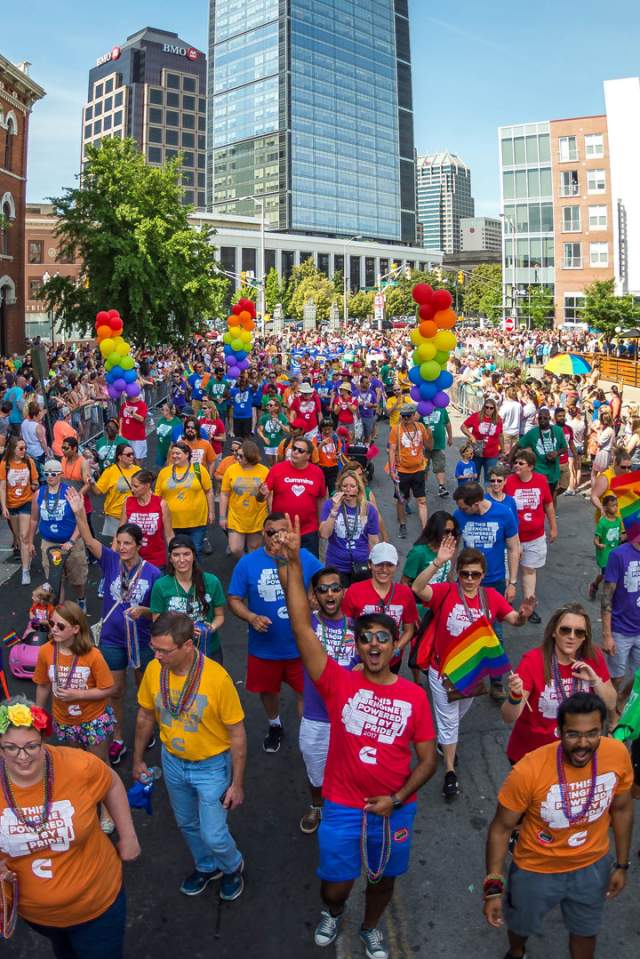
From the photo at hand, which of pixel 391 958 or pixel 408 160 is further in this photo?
pixel 408 160

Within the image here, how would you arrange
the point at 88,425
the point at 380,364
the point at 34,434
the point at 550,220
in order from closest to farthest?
the point at 34,434 → the point at 88,425 → the point at 380,364 → the point at 550,220

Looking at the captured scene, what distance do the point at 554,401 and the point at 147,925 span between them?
14421 millimetres

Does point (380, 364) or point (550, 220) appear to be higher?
point (550, 220)

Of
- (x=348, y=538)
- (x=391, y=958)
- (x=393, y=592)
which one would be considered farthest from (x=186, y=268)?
(x=391, y=958)

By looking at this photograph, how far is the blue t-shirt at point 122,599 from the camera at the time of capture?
18.4 feet

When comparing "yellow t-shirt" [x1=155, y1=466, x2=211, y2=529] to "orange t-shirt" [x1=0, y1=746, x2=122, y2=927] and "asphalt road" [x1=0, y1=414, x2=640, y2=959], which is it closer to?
"asphalt road" [x1=0, y1=414, x2=640, y2=959]

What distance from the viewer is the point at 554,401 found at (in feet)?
55.1

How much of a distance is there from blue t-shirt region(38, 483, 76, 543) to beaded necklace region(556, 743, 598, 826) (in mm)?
5882

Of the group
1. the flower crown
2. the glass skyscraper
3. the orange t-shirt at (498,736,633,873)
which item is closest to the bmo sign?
the glass skyscraper

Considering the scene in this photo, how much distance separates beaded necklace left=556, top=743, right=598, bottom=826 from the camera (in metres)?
3.36

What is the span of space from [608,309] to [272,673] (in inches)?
1430

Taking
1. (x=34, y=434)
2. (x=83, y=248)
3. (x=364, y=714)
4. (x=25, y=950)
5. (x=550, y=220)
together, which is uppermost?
(x=550, y=220)

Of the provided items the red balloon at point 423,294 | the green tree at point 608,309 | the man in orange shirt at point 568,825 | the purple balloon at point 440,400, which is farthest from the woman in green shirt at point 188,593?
the green tree at point 608,309

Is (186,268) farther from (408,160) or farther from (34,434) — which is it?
(408,160)
